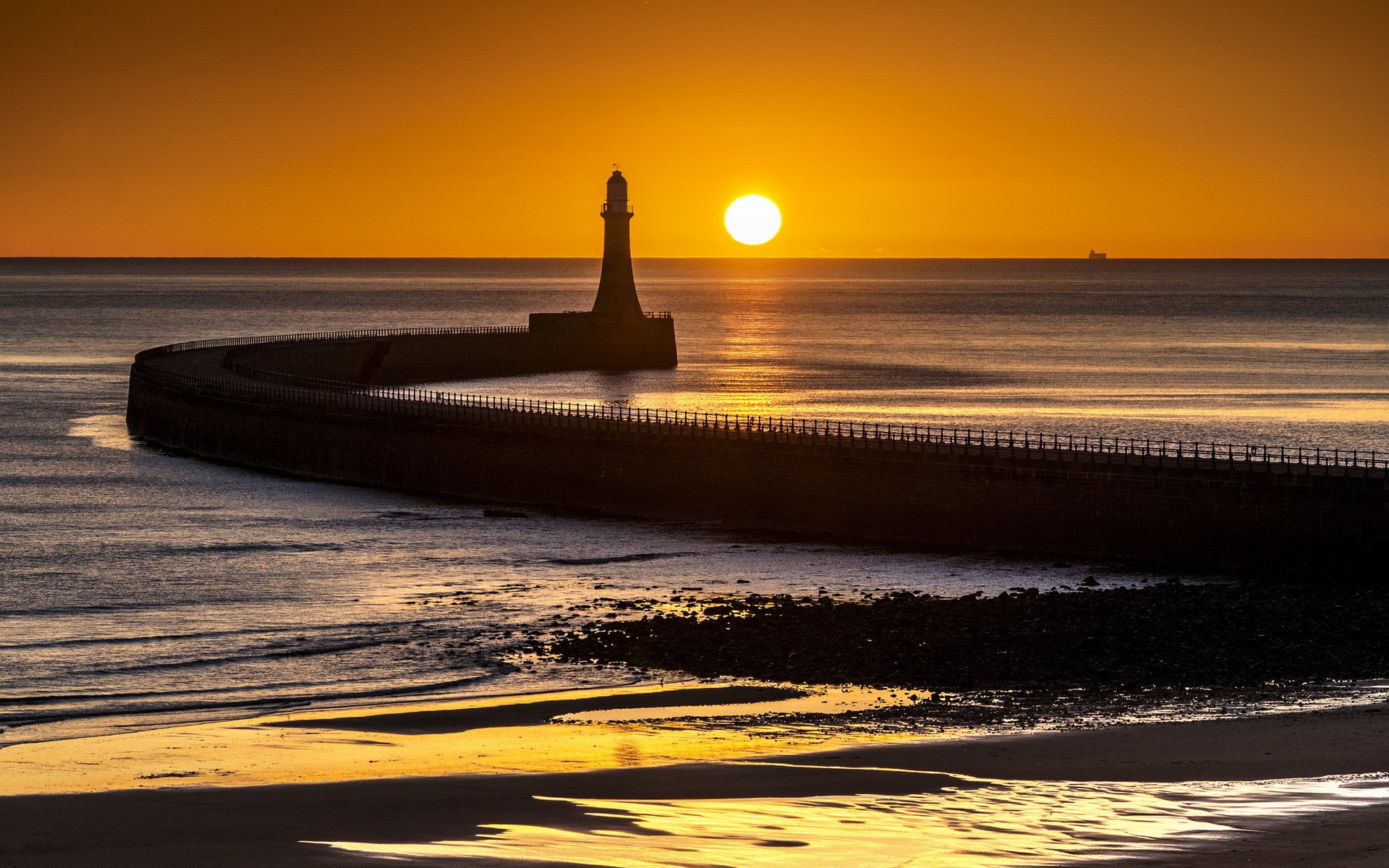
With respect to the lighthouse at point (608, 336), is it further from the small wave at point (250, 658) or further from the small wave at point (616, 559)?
the small wave at point (250, 658)

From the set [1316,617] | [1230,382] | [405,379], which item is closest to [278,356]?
[405,379]

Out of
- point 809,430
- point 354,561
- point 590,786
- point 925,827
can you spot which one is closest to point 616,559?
point 354,561

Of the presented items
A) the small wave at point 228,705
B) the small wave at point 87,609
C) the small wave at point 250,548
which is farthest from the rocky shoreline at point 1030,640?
the small wave at point 250,548

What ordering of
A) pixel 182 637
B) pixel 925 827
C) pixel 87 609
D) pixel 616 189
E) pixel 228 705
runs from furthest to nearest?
pixel 616 189 → pixel 87 609 → pixel 182 637 → pixel 228 705 → pixel 925 827

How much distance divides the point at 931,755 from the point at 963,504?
979 inches

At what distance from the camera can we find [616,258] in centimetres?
12125

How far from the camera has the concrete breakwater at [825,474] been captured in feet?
141

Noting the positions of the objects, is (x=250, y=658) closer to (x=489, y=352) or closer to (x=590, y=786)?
(x=590, y=786)

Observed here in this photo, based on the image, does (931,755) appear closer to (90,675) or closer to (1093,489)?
(90,675)

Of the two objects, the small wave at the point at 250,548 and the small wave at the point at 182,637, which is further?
the small wave at the point at 250,548

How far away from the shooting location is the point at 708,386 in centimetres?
11156

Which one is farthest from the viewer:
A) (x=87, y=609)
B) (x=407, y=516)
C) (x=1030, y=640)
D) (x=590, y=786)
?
(x=407, y=516)

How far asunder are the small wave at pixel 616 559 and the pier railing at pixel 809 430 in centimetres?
698

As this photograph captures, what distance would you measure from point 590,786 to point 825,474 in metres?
30.2
